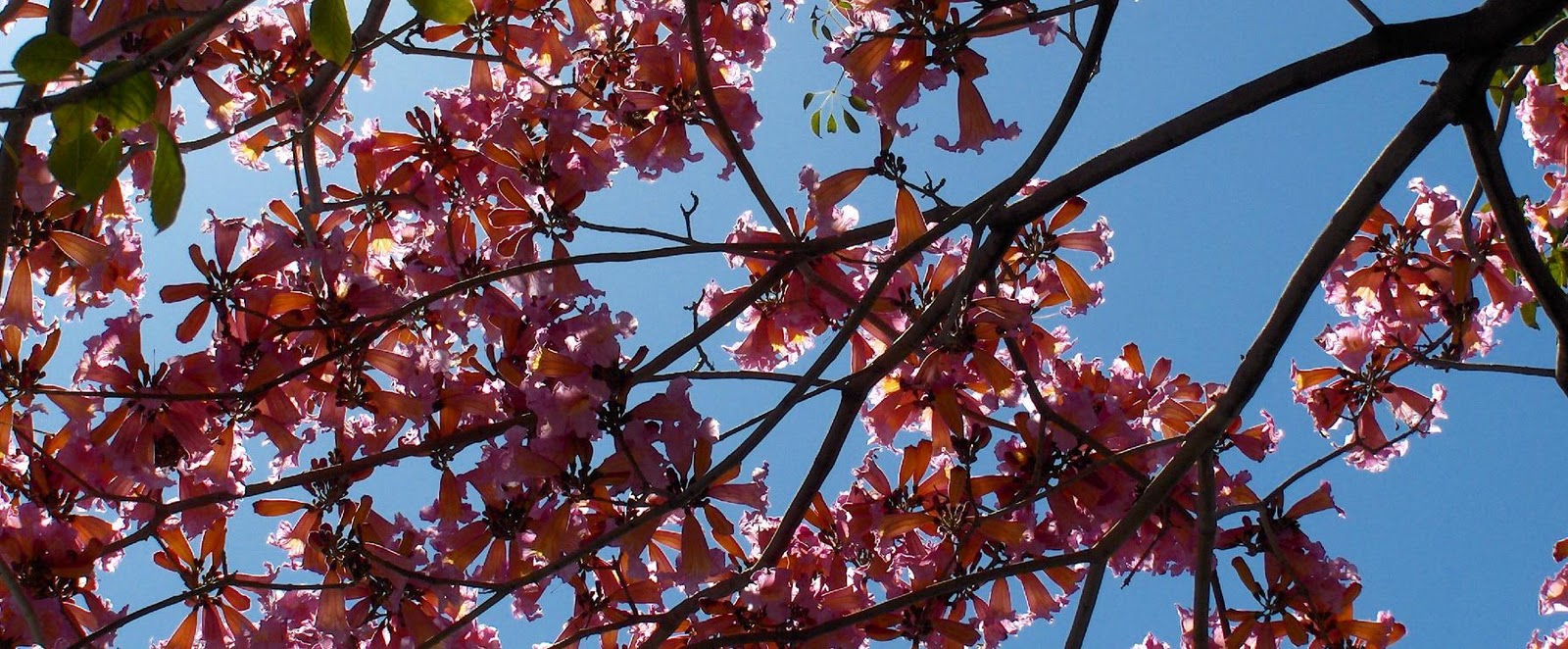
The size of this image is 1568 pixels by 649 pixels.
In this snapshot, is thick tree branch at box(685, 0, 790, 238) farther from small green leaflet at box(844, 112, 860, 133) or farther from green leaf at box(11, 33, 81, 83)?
green leaf at box(11, 33, 81, 83)

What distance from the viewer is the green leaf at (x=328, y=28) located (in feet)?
4.39

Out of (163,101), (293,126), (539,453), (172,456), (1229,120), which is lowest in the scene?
(539,453)

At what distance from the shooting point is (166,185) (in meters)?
1.28

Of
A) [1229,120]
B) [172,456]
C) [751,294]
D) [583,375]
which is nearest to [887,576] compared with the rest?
[751,294]

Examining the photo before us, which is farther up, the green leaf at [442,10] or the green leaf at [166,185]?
the green leaf at [442,10]

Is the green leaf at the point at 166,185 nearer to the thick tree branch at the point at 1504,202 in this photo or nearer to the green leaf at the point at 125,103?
the green leaf at the point at 125,103

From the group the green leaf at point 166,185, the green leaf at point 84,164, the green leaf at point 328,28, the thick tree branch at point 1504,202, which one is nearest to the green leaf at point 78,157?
the green leaf at point 84,164

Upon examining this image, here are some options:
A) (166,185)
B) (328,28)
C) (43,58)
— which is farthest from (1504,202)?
(43,58)

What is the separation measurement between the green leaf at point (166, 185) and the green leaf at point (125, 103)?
0.45 feet

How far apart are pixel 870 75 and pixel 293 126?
1.38m

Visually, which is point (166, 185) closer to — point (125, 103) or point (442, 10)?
point (125, 103)

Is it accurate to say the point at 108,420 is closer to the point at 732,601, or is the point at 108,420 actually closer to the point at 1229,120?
the point at 732,601

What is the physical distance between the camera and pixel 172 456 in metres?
2.60

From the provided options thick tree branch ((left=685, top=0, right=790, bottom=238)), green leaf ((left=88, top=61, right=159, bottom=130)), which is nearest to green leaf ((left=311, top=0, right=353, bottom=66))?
green leaf ((left=88, top=61, right=159, bottom=130))
